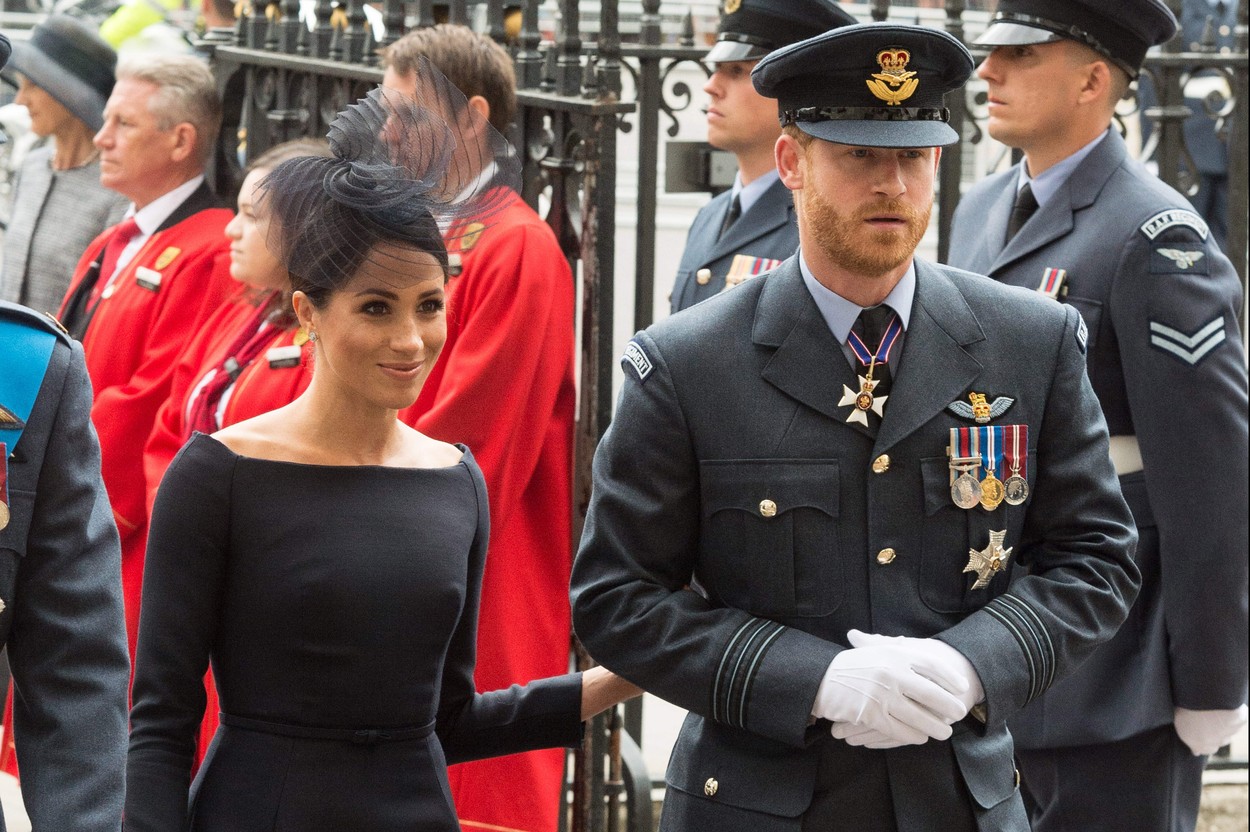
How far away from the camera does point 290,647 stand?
8.39 feet

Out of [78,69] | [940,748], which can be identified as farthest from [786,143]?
[78,69]

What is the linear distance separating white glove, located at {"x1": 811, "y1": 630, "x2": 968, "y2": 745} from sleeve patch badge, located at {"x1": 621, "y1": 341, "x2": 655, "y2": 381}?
49 centimetres

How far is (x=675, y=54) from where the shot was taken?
461 cm

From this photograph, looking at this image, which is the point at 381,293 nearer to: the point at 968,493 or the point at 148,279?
the point at 968,493

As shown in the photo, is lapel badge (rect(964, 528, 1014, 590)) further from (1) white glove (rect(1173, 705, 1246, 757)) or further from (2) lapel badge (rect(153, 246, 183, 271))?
(2) lapel badge (rect(153, 246, 183, 271))

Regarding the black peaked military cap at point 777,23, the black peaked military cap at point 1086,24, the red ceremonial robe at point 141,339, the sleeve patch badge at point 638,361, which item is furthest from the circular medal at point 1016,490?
the red ceremonial robe at point 141,339

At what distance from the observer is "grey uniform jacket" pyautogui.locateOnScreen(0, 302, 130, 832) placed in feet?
7.09

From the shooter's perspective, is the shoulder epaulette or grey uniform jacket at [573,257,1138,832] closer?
the shoulder epaulette

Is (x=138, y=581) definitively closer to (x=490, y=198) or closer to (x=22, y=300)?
(x=22, y=300)

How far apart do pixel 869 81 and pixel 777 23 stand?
1.69 m

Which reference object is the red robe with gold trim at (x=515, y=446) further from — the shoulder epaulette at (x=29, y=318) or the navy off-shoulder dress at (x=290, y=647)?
the shoulder epaulette at (x=29, y=318)

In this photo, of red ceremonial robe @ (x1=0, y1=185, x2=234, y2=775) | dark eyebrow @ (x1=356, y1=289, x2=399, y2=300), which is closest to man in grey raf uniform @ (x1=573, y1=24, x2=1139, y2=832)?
dark eyebrow @ (x1=356, y1=289, x2=399, y2=300)

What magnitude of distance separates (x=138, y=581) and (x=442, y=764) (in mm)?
2451

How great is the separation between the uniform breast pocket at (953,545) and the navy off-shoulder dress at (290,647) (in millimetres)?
672
